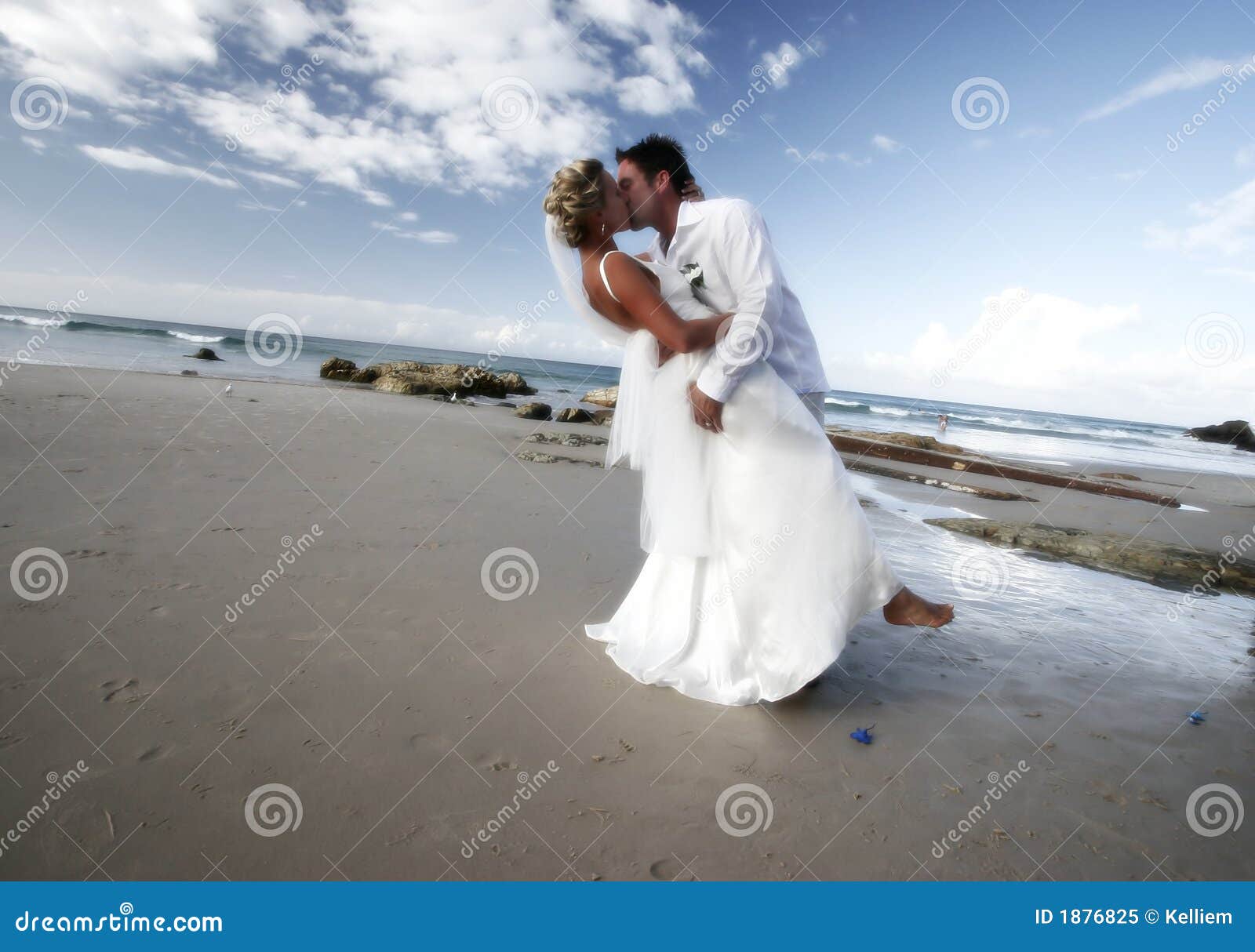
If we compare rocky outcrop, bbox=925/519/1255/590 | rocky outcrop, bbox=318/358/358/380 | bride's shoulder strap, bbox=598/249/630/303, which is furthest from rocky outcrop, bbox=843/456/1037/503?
rocky outcrop, bbox=318/358/358/380

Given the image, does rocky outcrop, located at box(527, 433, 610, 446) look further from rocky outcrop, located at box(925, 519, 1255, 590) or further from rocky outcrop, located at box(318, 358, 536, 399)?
rocky outcrop, located at box(318, 358, 536, 399)

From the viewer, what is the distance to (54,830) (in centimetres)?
172

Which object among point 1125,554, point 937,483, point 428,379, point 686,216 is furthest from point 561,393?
point 686,216

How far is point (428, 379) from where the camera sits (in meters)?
19.6

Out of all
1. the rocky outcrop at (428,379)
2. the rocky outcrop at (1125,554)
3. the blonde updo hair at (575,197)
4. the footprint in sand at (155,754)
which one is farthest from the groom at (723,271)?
the rocky outcrop at (428,379)

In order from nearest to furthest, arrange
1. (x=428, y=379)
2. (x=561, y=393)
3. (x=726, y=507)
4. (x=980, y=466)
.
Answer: (x=726, y=507) < (x=980, y=466) < (x=428, y=379) < (x=561, y=393)

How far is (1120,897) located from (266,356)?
38.6 m

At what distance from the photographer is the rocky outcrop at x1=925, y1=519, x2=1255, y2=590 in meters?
5.47

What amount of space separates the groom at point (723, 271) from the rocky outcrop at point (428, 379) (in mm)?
15713

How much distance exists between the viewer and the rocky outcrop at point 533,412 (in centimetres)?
1413

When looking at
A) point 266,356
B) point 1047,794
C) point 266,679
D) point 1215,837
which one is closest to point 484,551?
point 266,679

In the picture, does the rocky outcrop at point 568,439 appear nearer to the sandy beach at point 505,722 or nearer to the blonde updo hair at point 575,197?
the sandy beach at point 505,722

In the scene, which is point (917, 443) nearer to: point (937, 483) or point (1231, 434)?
point (937, 483)

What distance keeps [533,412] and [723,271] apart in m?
11.8
